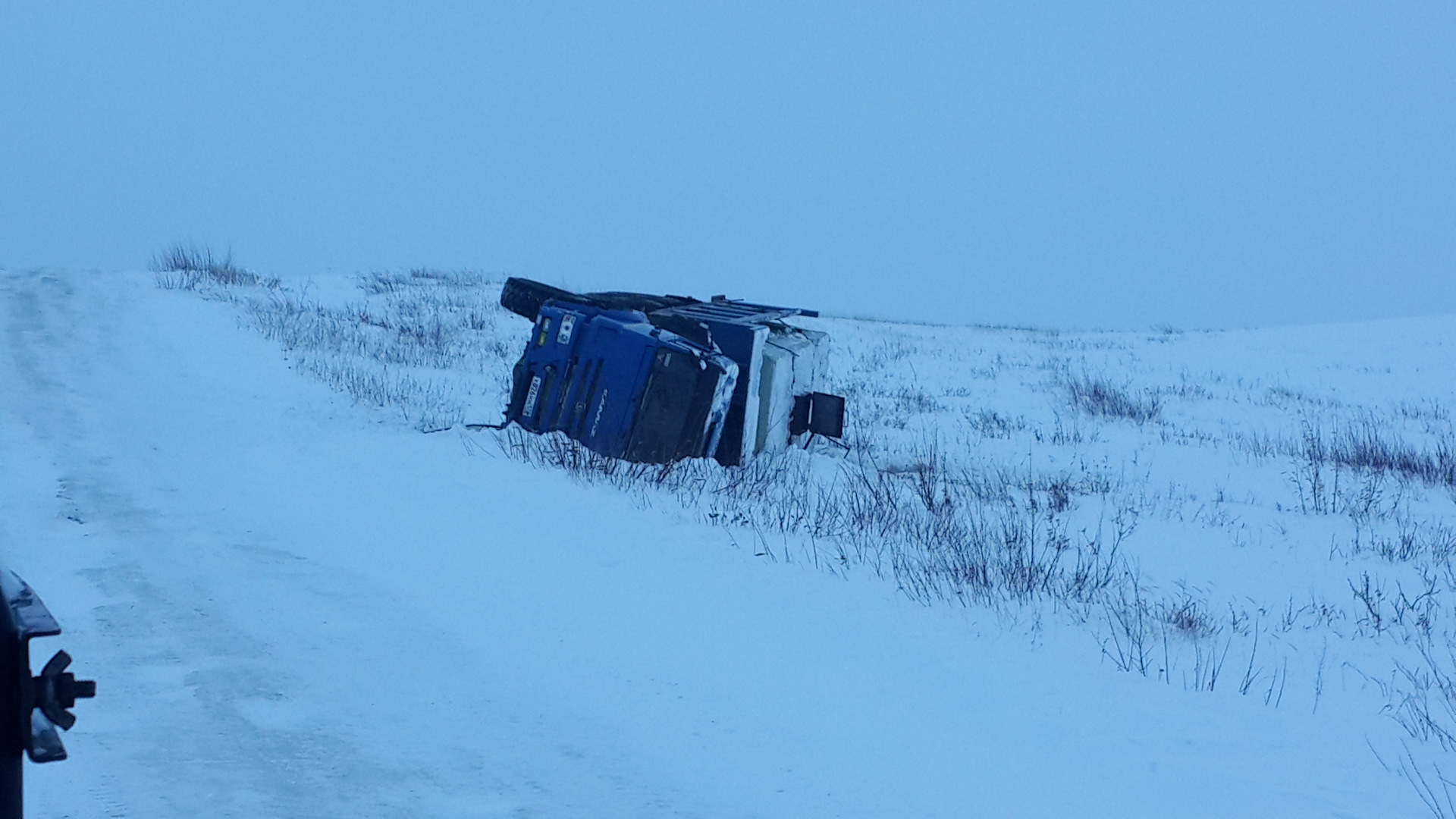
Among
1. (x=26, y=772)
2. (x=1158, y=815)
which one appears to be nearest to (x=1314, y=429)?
(x=1158, y=815)

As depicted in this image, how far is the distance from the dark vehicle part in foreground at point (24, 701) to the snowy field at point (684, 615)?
5.24 feet

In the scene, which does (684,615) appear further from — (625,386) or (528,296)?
(528,296)

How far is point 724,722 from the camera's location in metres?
3.57

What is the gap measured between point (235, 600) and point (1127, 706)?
3326 mm

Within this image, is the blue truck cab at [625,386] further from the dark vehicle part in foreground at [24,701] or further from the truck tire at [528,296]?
the dark vehicle part in foreground at [24,701]

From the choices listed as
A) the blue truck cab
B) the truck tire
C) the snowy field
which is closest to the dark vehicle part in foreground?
the snowy field

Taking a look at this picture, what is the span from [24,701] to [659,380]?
5.76m

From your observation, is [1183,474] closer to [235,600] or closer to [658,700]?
[658,700]

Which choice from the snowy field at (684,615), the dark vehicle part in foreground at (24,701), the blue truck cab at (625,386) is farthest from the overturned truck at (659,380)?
the dark vehicle part in foreground at (24,701)

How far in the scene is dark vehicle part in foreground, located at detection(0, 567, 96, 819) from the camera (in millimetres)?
1341

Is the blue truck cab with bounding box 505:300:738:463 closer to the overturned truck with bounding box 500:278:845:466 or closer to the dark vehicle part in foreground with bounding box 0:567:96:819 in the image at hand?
the overturned truck with bounding box 500:278:845:466

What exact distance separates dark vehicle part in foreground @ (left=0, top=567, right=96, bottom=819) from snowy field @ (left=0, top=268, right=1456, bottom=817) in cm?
160

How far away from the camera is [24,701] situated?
4.46 ft

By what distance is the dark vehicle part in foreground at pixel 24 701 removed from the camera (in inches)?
52.8
